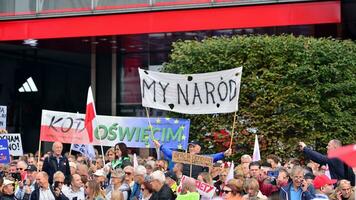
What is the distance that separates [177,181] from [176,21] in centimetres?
1322

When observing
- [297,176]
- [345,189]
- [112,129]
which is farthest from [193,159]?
[112,129]

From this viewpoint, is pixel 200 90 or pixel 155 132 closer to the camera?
pixel 200 90

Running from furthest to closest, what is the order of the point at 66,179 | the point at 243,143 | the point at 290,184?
1. the point at 243,143
2. the point at 66,179
3. the point at 290,184

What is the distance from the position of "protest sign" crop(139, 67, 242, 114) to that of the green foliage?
3.18m

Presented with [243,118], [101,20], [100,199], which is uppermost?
[101,20]

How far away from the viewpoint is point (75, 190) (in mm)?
11859

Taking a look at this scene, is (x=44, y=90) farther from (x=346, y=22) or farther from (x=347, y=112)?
(x=347, y=112)

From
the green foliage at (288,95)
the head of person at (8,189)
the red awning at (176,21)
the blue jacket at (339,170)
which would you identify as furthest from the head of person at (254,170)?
the red awning at (176,21)

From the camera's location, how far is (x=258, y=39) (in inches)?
760

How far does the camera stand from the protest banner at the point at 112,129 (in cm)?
Answer: 1677

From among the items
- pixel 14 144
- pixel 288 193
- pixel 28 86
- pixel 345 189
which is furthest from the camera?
pixel 28 86

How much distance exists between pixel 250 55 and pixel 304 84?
5.05 ft

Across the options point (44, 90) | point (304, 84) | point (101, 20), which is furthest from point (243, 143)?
point (44, 90)

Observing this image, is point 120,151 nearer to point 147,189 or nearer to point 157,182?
point 147,189
